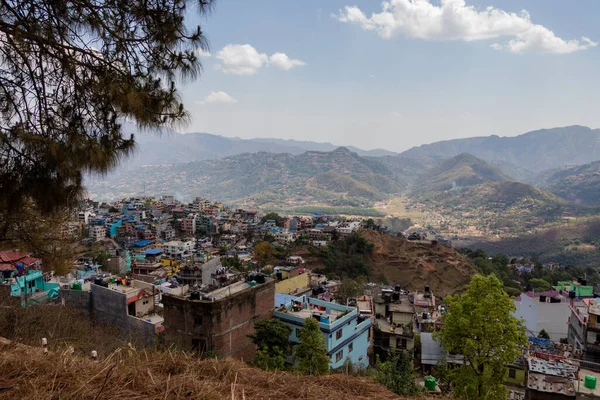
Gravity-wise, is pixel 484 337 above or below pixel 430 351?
above

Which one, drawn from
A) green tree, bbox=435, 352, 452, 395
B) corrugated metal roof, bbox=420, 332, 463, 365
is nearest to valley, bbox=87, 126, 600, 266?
corrugated metal roof, bbox=420, 332, 463, 365

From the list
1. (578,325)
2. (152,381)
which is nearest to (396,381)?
(152,381)

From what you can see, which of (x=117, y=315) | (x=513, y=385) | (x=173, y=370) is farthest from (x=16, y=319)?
(x=513, y=385)

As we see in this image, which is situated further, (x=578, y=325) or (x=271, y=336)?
(x=578, y=325)

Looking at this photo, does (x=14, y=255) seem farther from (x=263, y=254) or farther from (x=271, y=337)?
(x=263, y=254)

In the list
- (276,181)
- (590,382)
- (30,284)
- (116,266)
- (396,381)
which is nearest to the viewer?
(396,381)

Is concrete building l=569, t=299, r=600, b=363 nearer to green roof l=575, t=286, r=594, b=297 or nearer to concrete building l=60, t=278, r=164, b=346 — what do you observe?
green roof l=575, t=286, r=594, b=297

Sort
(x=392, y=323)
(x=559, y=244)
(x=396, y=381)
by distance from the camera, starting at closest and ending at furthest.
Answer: (x=396, y=381) < (x=392, y=323) < (x=559, y=244)

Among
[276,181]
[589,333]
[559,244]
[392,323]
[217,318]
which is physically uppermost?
[276,181]
